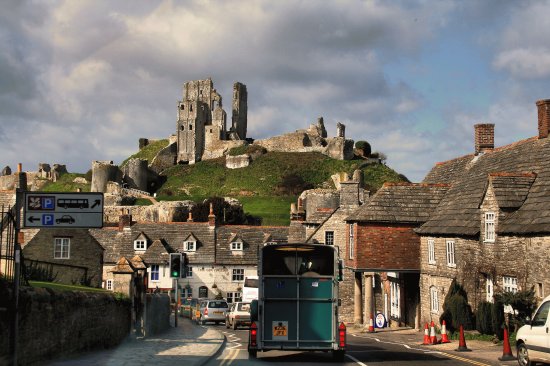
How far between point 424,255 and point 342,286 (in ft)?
35.1

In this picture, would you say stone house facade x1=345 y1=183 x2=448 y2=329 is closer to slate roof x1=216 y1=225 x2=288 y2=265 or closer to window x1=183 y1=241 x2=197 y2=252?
slate roof x1=216 y1=225 x2=288 y2=265

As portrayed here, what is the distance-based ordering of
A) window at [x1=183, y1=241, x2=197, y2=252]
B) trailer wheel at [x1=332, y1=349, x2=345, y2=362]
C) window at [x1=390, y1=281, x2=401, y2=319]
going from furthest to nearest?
window at [x1=183, y1=241, x2=197, y2=252]
window at [x1=390, y1=281, x2=401, y2=319]
trailer wheel at [x1=332, y1=349, x2=345, y2=362]

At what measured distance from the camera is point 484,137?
36469mm

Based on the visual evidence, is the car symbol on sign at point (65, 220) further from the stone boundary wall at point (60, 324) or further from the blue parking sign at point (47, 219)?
the stone boundary wall at point (60, 324)

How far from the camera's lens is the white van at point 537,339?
1518 cm

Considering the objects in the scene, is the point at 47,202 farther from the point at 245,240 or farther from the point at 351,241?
the point at 245,240

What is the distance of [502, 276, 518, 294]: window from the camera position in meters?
25.0

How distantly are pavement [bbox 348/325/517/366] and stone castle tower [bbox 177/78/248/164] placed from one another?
102m

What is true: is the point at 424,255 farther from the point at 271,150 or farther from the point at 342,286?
the point at 271,150

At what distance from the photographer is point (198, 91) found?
13888 cm

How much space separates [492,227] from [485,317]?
3566mm

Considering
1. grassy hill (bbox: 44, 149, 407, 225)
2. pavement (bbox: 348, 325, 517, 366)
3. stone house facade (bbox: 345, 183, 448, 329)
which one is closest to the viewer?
pavement (bbox: 348, 325, 517, 366)

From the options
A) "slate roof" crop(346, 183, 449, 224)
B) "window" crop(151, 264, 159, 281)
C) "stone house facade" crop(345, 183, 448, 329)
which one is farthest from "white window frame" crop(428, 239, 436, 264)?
"window" crop(151, 264, 159, 281)

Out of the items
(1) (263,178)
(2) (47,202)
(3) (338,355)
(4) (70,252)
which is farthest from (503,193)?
(1) (263,178)
